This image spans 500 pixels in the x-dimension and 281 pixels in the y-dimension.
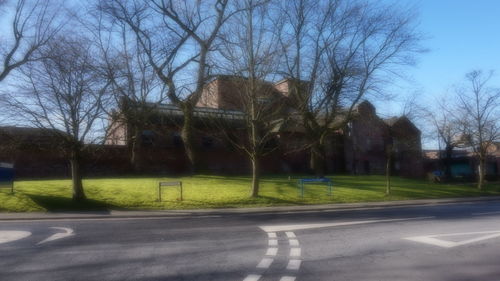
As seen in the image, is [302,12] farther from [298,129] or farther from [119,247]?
[119,247]

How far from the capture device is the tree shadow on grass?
16281 millimetres

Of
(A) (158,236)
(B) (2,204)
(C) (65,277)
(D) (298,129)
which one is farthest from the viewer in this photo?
(D) (298,129)

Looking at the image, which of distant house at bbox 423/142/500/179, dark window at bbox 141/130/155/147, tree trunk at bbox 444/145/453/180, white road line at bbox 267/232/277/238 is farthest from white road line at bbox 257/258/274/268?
distant house at bbox 423/142/500/179

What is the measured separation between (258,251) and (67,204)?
12.2m

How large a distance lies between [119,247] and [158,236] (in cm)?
156

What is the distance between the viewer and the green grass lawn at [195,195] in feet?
55.8

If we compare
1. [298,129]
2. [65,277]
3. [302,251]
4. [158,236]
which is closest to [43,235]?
[158,236]

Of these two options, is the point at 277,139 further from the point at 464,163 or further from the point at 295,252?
the point at 464,163

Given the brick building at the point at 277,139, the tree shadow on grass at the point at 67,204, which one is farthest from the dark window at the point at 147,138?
the tree shadow on grass at the point at 67,204

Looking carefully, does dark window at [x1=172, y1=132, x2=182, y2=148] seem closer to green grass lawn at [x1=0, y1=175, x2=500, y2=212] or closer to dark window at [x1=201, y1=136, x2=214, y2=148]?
dark window at [x1=201, y1=136, x2=214, y2=148]

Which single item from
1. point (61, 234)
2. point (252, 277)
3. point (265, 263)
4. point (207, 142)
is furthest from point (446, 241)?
point (207, 142)

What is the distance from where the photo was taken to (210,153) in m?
35.5

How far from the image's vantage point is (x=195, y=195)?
19.7 meters

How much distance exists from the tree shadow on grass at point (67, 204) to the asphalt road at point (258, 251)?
171 inches
